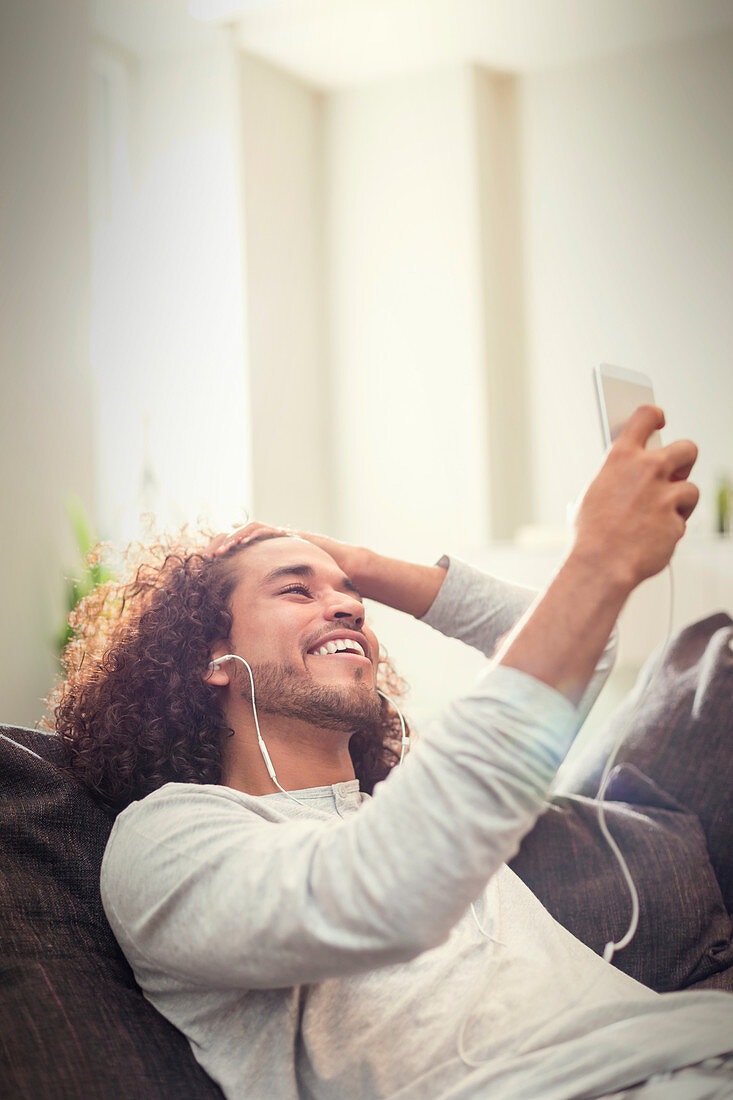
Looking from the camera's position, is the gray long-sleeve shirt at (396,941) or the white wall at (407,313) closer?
the gray long-sleeve shirt at (396,941)

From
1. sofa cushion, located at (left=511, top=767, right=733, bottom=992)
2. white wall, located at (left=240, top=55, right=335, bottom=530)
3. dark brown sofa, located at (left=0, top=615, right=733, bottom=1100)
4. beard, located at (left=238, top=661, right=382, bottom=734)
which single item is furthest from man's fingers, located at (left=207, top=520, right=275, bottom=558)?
white wall, located at (left=240, top=55, right=335, bottom=530)

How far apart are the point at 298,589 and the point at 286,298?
2999 millimetres

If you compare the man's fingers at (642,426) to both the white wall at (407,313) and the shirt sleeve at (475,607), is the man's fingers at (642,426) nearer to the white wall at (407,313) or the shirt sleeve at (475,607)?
the shirt sleeve at (475,607)

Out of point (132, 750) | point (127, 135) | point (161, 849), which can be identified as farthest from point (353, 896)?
point (127, 135)

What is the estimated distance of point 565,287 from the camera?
405 cm

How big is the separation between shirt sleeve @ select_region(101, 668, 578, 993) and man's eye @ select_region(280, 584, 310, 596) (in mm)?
501

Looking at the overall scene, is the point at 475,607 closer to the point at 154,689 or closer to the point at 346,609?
the point at 346,609

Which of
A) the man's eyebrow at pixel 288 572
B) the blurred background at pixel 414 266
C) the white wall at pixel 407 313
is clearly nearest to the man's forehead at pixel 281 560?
the man's eyebrow at pixel 288 572

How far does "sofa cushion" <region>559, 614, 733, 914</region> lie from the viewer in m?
1.54

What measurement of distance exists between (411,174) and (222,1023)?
3.86 metres

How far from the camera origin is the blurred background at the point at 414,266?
3.47 meters

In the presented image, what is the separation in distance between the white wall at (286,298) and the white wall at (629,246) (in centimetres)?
95

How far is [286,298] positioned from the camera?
13.5 feet

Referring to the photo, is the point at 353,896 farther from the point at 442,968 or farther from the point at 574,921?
the point at 574,921
